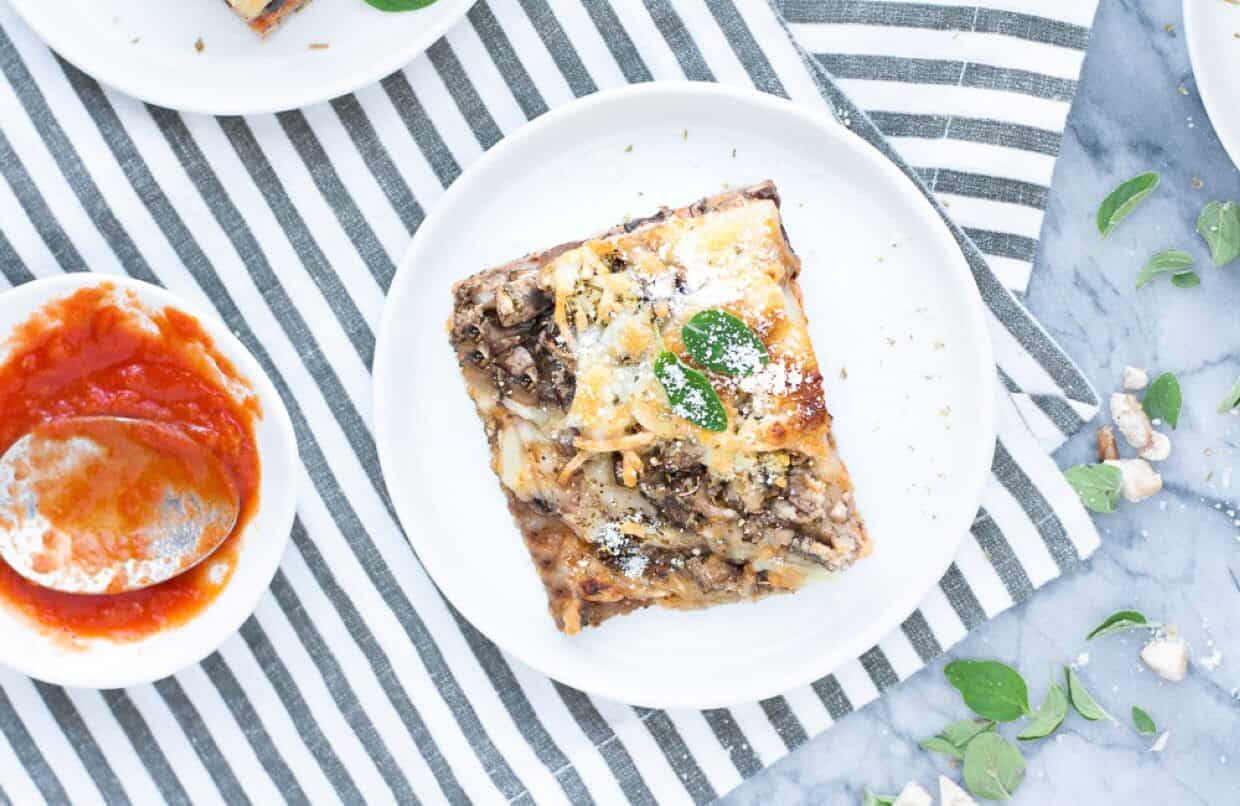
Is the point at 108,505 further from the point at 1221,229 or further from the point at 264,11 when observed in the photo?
the point at 1221,229

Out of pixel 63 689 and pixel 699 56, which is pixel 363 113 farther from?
pixel 63 689

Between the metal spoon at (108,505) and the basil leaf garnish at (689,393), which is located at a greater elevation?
the basil leaf garnish at (689,393)

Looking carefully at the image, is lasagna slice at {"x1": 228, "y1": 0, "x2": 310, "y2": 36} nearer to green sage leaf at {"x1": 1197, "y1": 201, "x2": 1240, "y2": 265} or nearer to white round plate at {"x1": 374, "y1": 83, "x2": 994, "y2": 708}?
white round plate at {"x1": 374, "y1": 83, "x2": 994, "y2": 708}

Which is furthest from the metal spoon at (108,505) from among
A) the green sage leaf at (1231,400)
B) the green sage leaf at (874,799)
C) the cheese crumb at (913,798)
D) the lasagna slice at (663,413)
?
the green sage leaf at (1231,400)

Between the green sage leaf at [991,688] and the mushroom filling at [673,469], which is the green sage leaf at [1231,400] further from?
the mushroom filling at [673,469]

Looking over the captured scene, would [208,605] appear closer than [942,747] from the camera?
Yes

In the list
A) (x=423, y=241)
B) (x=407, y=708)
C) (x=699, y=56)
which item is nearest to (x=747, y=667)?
(x=407, y=708)

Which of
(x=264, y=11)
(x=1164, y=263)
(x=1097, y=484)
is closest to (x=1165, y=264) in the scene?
(x=1164, y=263)
